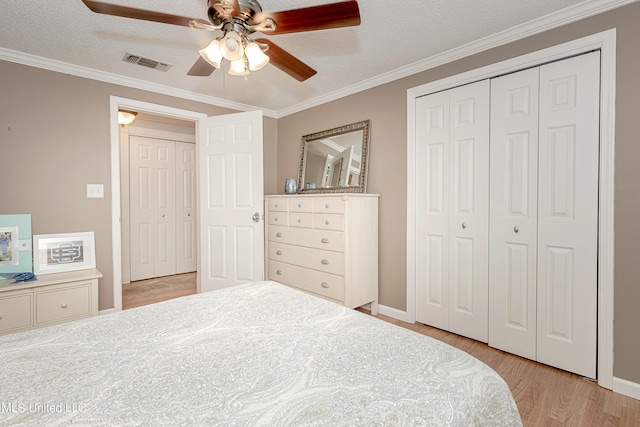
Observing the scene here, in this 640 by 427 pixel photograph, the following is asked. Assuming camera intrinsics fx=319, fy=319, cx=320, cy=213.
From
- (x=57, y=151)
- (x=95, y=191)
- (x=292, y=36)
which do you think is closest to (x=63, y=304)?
(x=95, y=191)

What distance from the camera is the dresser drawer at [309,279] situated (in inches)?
118

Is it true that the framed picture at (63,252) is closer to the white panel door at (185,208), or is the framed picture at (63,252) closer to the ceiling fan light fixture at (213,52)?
the white panel door at (185,208)

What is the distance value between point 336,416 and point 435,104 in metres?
2.69

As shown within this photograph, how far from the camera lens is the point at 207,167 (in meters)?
3.71

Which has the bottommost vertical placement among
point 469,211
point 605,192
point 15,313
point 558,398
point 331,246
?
point 558,398

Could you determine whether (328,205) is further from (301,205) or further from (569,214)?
(569,214)

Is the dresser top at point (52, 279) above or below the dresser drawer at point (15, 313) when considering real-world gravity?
above

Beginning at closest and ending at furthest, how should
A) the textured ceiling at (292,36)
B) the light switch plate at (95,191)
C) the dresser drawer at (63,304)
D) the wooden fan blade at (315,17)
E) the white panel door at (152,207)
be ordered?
the wooden fan blade at (315,17) → the textured ceiling at (292,36) → the dresser drawer at (63,304) → the light switch plate at (95,191) → the white panel door at (152,207)

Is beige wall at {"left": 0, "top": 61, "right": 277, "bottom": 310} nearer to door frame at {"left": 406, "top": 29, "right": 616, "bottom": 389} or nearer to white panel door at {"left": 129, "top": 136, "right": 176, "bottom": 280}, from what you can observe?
white panel door at {"left": 129, "top": 136, "right": 176, "bottom": 280}

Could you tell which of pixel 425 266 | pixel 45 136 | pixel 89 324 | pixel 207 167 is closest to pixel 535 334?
pixel 425 266

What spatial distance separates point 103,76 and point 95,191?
111 cm

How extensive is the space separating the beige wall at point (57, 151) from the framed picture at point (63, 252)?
0.07 meters

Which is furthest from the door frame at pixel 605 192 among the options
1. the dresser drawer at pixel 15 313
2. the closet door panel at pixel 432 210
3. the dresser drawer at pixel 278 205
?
the dresser drawer at pixel 15 313

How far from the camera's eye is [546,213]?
2209 millimetres
